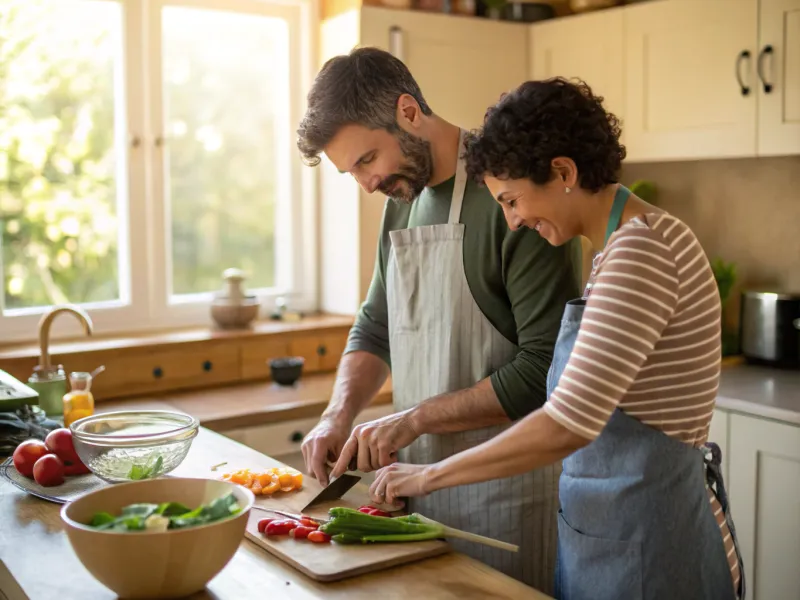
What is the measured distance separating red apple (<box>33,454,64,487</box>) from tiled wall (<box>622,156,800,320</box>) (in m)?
2.45

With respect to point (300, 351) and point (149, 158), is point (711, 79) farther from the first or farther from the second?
point (149, 158)

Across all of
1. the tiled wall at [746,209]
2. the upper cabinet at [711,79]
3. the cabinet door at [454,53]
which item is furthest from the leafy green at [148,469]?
the tiled wall at [746,209]

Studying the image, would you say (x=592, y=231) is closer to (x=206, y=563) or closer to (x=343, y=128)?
(x=343, y=128)

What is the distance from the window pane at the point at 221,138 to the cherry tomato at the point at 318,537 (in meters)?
2.13

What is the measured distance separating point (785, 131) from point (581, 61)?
0.83 metres

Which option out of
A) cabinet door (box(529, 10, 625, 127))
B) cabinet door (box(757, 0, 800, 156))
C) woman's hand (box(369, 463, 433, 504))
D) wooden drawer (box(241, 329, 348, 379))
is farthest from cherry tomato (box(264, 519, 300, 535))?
cabinet door (box(529, 10, 625, 127))

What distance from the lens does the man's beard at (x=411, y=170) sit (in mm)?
1838

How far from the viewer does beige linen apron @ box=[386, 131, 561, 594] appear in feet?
5.96

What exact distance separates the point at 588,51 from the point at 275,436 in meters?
1.75

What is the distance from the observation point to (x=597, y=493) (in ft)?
4.60

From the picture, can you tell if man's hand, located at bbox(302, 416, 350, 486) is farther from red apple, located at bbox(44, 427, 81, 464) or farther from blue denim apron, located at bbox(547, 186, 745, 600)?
blue denim apron, located at bbox(547, 186, 745, 600)

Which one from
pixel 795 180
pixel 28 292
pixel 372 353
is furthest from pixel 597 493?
pixel 28 292

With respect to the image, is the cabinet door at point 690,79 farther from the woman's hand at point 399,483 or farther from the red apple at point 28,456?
the red apple at point 28,456

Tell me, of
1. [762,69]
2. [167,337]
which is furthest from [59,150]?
[762,69]
